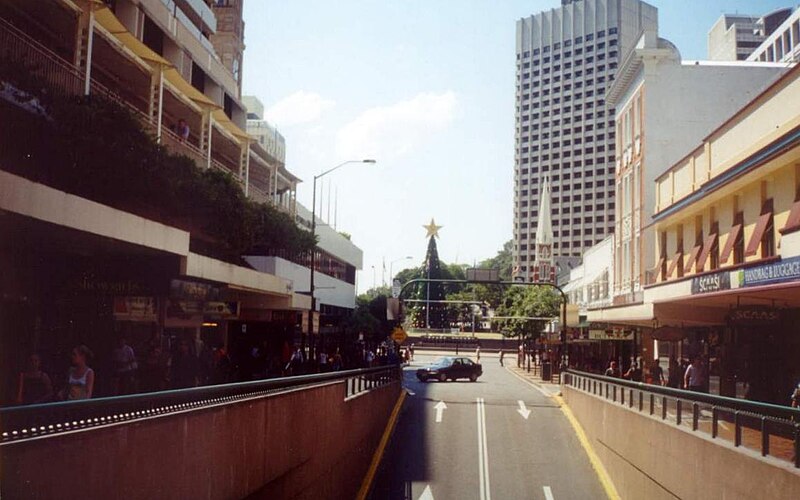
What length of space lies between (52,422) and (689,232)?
2710cm

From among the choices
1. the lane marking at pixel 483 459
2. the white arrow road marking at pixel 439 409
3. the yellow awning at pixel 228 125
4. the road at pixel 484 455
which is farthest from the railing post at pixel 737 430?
the yellow awning at pixel 228 125

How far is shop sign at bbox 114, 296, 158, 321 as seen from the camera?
22.4 metres

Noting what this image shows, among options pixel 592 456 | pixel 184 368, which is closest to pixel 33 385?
pixel 184 368

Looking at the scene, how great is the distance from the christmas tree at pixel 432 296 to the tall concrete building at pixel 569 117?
20542 millimetres

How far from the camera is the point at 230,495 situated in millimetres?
8805

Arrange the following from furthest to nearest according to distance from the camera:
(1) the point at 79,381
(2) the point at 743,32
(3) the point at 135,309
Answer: (2) the point at 743,32 < (3) the point at 135,309 < (1) the point at 79,381

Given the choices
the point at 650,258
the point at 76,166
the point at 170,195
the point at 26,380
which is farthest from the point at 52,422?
the point at 650,258

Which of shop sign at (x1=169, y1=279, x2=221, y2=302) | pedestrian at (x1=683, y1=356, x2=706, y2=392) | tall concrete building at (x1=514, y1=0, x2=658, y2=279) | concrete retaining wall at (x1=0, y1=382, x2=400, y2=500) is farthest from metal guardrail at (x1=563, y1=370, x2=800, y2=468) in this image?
tall concrete building at (x1=514, y1=0, x2=658, y2=279)

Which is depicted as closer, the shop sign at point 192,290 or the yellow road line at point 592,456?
the yellow road line at point 592,456

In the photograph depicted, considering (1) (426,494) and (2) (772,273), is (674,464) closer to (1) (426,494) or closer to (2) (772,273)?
(2) (772,273)

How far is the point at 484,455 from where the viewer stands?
2202 centimetres

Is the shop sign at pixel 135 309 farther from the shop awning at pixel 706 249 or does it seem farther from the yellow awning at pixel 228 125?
the shop awning at pixel 706 249

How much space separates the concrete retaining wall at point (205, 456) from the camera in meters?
5.32

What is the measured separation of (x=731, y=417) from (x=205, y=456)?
628cm
